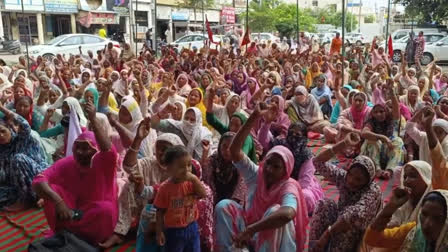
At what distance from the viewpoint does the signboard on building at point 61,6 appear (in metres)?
23.3

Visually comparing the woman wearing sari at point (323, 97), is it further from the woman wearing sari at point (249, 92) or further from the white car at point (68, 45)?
the white car at point (68, 45)

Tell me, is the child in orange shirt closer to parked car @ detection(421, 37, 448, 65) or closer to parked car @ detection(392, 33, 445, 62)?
parked car @ detection(421, 37, 448, 65)

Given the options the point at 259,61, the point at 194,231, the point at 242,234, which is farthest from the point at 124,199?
the point at 259,61

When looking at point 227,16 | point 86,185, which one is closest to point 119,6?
point 227,16

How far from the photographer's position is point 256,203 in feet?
9.16

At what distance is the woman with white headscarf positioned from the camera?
14.0ft

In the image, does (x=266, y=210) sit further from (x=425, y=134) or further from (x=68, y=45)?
(x=68, y=45)

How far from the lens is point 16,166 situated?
4059 millimetres

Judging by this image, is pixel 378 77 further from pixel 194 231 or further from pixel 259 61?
pixel 194 231

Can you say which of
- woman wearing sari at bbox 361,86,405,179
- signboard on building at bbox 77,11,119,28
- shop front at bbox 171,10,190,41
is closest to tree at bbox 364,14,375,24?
shop front at bbox 171,10,190,41

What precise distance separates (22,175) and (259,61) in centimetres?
682

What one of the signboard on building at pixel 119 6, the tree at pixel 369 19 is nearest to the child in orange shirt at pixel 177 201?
the signboard on building at pixel 119 6

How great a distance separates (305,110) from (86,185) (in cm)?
397

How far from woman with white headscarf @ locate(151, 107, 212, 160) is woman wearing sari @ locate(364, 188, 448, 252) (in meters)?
2.14
